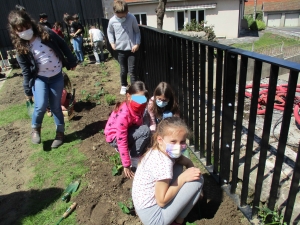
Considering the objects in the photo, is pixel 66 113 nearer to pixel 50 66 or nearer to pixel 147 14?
pixel 50 66

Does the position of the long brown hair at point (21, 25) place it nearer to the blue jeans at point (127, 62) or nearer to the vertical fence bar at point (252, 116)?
the blue jeans at point (127, 62)

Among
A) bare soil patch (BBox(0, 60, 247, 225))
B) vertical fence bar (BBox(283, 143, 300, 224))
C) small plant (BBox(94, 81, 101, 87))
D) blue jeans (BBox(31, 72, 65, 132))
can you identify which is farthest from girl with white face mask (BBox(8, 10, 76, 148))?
vertical fence bar (BBox(283, 143, 300, 224))

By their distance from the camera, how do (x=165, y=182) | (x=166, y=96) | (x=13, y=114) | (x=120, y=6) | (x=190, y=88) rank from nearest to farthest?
(x=165, y=182), (x=166, y=96), (x=190, y=88), (x=120, y=6), (x=13, y=114)

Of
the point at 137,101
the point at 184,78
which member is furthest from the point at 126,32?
the point at 137,101

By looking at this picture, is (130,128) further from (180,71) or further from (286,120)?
(286,120)

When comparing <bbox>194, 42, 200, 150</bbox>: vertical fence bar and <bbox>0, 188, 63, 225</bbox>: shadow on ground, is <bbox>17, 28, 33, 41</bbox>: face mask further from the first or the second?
<bbox>194, 42, 200, 150</bbox>: vertical fence bar

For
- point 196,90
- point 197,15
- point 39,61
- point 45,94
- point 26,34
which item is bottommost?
point 197,15

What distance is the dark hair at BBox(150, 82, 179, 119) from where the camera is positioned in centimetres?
258

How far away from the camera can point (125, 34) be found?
473 cm

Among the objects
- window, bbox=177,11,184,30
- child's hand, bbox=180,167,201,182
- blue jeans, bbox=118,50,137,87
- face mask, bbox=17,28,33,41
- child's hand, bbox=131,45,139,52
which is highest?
face mask, bbox=17,28,33,41

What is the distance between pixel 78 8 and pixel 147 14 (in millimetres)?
14586

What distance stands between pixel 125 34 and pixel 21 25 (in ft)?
7.10

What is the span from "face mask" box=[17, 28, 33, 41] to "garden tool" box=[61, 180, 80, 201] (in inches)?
66.9

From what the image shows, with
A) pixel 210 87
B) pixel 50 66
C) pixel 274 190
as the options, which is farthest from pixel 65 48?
pixel 274 190
